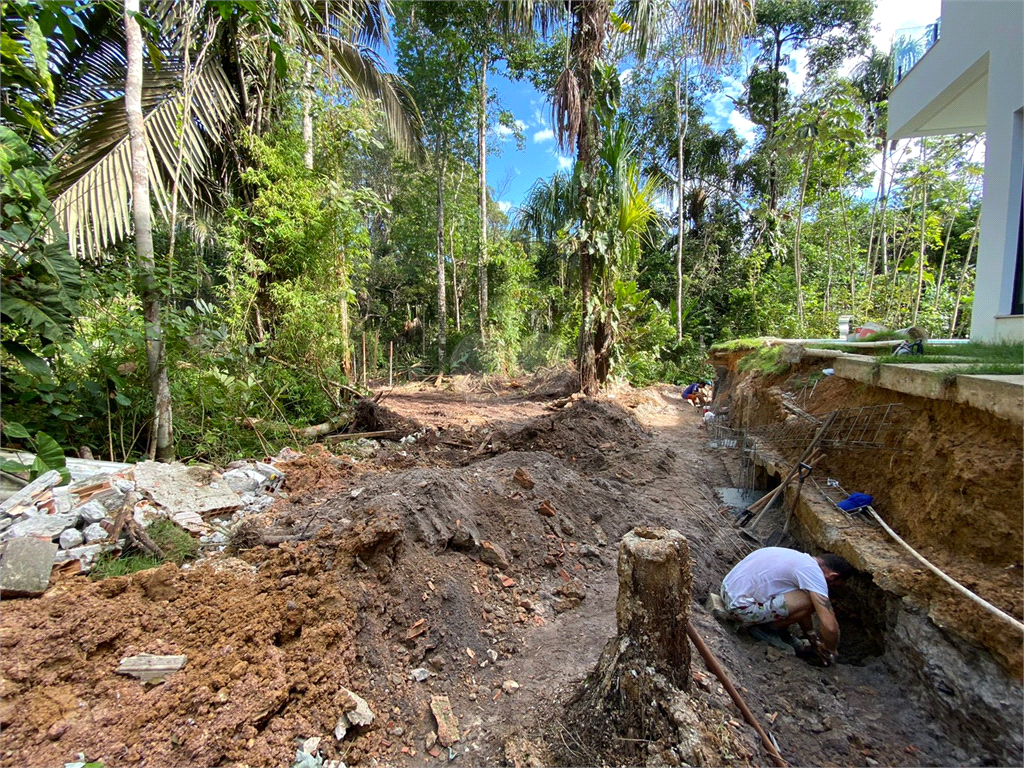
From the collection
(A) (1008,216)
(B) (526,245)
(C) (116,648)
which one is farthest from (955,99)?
(B) (526,245)

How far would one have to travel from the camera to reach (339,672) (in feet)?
7.41

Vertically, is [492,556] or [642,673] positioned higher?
[642,673]

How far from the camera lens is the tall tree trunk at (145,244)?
3680 millimetres

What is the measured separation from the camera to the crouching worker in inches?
121

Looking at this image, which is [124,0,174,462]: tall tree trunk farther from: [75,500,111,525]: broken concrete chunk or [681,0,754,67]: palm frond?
[681,0,754,67]: palm frond

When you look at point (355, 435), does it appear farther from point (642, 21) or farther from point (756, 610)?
point (642, 21)

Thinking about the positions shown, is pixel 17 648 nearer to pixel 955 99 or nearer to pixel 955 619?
pixel 955 619

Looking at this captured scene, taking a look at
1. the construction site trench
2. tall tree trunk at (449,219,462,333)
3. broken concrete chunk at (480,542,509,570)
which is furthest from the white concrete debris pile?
tall tree trunk at (449,219,462,333)

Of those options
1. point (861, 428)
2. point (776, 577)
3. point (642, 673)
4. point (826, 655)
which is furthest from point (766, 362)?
point (642, 673)

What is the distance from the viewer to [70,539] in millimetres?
2701

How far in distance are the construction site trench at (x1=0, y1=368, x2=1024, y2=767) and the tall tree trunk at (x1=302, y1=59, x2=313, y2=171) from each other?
4750 millimetres

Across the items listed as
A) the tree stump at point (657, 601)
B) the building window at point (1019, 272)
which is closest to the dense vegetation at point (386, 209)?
the tree stump at point (657, 601)

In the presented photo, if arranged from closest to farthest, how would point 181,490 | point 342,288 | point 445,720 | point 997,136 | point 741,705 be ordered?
1. point 741,705
2. point 445,720
3. point 181,490
4. point 997,136
5. point 342,288

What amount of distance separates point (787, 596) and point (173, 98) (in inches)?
304
